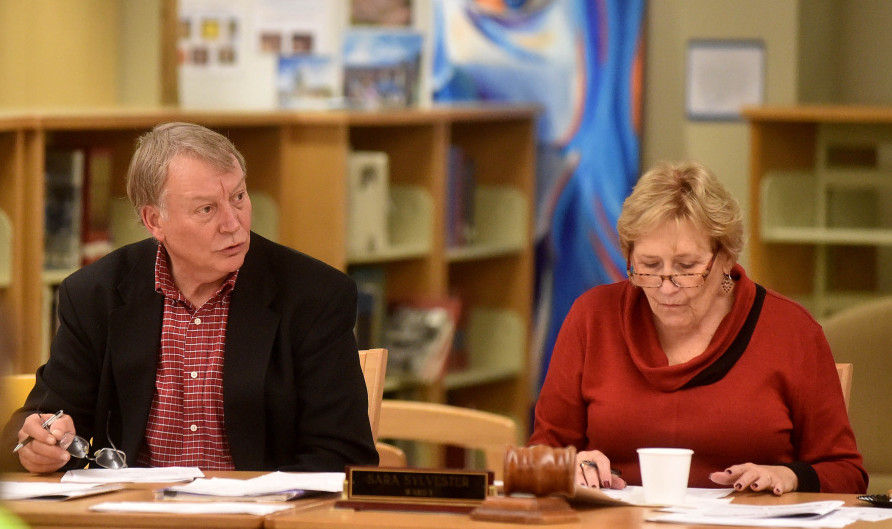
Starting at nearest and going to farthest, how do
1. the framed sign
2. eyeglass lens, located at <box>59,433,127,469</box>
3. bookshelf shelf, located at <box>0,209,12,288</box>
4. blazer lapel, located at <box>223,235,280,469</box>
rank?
eyeglass lens, located at <box>59,433,127,469</box> → blazer lapel, located at <box>223,235,280,469</box> → bookshelf shelf, located at <box>0,209,12,288</box> → the framed sign

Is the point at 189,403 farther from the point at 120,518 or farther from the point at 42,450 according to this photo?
the point at 120,518

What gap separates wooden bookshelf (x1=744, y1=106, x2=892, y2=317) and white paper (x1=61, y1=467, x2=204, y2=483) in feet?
10.7

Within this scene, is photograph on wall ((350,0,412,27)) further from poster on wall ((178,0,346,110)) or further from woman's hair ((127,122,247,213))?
woman's hair ((127,122,247,213))

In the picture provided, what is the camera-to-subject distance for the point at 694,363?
2238mm

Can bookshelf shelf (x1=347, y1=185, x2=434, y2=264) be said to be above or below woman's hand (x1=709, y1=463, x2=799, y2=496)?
above

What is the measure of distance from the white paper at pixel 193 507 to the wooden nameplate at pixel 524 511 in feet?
0.92

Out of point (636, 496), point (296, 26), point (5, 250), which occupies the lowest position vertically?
point (636, 496)

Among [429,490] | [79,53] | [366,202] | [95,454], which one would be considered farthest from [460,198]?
[429,490]

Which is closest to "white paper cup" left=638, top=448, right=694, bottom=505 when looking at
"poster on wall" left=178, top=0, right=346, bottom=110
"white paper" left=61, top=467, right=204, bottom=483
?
"white paper" left=61, top=467, right=204, bottom=483

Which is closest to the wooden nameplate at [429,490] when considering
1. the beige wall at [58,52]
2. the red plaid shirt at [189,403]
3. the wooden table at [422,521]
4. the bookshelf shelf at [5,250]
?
the wooden table at [422,521]

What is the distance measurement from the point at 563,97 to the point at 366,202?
146 centimetres

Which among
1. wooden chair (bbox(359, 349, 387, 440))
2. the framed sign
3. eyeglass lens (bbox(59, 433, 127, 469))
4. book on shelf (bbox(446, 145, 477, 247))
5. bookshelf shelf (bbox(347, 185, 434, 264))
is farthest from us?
the framed sign

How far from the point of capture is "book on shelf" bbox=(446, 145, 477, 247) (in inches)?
199

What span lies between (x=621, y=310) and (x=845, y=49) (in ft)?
11.0
